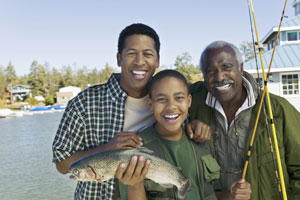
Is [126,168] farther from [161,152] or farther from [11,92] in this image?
[11,92]

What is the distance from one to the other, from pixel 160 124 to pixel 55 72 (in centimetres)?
12122

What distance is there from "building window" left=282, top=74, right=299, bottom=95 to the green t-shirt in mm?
16721

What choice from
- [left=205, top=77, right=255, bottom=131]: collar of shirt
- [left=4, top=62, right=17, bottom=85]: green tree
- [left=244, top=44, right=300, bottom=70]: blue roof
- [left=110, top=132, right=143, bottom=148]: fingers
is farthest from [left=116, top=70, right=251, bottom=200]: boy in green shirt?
[left=4, top=62, right=17, bottom=85]: green tree

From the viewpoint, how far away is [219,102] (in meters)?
3.24

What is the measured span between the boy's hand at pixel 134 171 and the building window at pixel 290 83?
1719 cm

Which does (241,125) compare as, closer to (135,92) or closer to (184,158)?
(184,158)

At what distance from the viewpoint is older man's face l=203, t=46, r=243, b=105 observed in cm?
308

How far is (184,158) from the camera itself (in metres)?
2.71

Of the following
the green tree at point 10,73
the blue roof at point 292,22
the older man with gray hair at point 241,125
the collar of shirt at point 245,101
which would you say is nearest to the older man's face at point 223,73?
the older man with gray hair at point 241,125

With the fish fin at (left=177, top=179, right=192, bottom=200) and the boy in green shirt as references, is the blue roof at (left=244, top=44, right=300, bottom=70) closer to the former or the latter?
the boy in green shirt

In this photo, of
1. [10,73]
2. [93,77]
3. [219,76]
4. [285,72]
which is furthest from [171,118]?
[10,73]

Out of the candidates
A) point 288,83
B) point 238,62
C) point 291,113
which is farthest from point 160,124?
point 288,83

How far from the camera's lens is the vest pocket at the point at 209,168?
2736mm

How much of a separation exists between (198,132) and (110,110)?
0.86 meters
